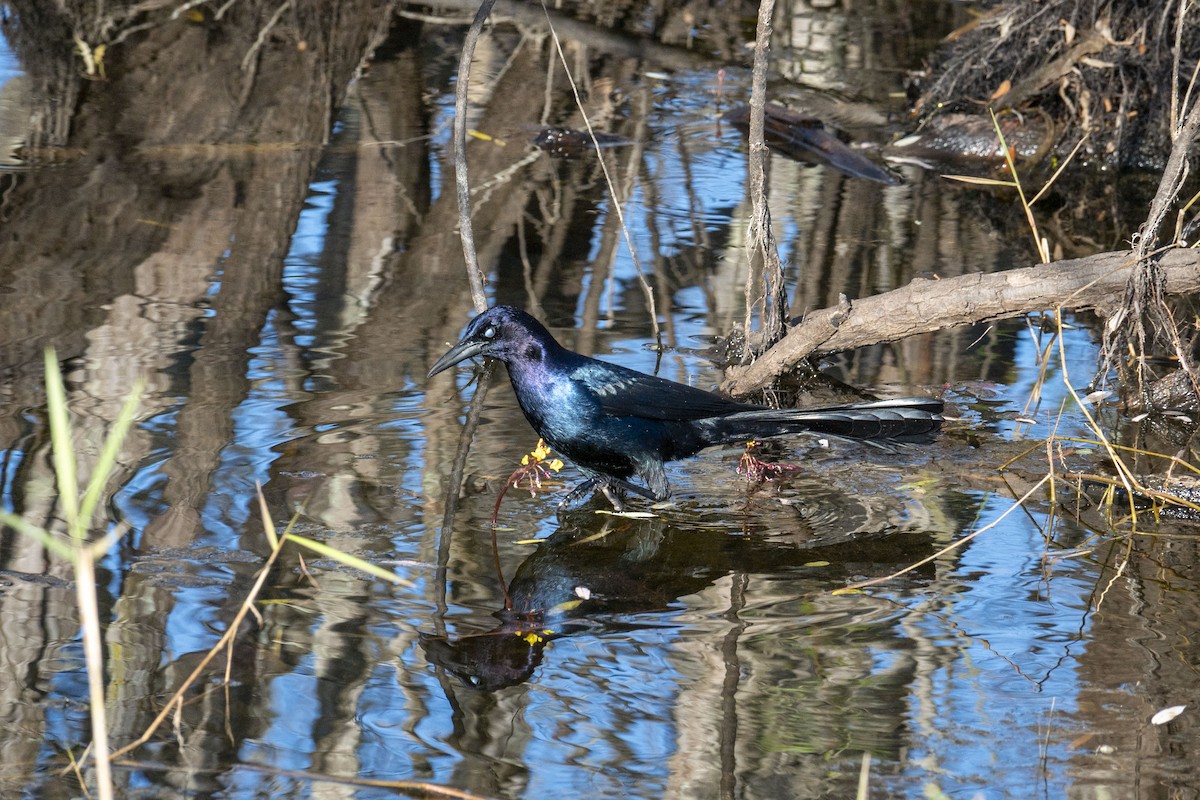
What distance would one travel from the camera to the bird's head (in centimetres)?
434

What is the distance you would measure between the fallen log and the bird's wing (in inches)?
29.9

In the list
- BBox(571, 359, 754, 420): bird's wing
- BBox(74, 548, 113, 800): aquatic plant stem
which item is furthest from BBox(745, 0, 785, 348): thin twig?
BBox(74, 548, 113, 800): aquatic plant stem

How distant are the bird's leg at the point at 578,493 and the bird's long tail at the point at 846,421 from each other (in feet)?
1.55

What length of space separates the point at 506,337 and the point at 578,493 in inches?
25.2

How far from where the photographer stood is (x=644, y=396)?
4480 mm

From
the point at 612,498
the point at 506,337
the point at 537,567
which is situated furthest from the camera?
the point at 612,498

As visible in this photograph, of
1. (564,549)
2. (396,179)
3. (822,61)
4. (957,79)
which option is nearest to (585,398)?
(564,549)

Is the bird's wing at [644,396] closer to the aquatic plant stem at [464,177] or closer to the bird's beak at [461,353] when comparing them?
the bird's beak at [461,353]

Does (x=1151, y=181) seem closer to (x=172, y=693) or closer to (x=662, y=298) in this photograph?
(x=662, y=298)

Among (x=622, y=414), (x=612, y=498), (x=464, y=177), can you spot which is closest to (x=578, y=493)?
(x=612, y=498)

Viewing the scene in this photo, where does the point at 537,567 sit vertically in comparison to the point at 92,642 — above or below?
below

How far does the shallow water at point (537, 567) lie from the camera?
126 inches

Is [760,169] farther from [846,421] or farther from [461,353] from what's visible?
[461,353]

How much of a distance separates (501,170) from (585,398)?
434 centimetres
